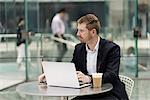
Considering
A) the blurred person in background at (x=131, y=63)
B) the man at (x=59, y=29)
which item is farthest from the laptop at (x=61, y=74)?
the man at (x=59, y=29)

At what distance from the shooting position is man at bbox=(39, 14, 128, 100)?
134 inches

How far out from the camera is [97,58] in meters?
3.51

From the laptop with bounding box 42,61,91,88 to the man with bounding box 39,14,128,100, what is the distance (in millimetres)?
146

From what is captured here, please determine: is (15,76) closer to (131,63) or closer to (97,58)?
(131,63)

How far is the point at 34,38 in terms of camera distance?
317 inches

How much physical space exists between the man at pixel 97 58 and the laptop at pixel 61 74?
0.48 feet

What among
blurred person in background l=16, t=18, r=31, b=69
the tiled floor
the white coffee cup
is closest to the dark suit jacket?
the white coffee cup

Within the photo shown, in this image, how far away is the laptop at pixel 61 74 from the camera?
10.4 ft

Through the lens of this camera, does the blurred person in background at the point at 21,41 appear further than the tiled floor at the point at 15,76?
Yes

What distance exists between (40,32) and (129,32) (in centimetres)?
189

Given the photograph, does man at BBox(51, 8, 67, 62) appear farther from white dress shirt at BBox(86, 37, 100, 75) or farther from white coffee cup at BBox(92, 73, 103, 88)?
white coffee cup at BBox(92, 73, 103, 88)

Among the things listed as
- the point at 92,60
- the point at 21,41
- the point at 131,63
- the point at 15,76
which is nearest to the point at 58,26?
the point at 21,41

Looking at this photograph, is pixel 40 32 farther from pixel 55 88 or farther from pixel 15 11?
pixel 55 88

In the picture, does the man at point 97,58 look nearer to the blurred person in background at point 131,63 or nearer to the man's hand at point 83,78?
the man's hand at point 83,78
